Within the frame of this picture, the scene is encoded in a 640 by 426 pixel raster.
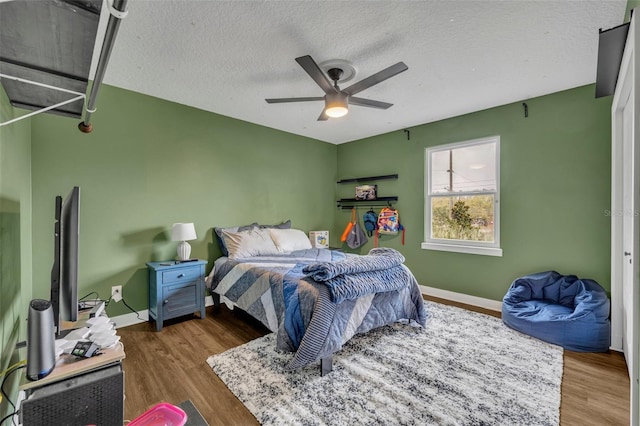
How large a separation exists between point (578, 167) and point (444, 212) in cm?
146

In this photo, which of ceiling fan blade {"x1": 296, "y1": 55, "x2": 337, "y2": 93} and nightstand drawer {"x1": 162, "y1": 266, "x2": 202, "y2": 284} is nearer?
ceiling fan blade {"x1": 296, "y1": 55, "x2": 337, "y2": 93}

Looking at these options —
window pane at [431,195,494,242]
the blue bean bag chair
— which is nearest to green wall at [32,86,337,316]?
window pane at [431,195,494,242]

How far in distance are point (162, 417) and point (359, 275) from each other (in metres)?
1.56

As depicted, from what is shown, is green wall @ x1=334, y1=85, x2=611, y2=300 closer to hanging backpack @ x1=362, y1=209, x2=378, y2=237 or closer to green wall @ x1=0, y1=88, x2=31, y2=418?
hanging backpack @ x1=362, y1=209, x2=378, y2=237

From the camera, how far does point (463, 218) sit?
3.76 m

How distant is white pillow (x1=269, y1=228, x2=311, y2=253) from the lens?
3.75 metres

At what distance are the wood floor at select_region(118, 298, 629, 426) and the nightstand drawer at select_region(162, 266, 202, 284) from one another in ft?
1.58

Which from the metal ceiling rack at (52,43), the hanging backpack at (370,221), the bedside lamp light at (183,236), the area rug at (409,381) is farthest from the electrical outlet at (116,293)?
the hanging backpack at (370,221)

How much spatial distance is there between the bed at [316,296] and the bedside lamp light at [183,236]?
410mm

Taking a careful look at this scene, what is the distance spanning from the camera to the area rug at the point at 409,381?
166 cm

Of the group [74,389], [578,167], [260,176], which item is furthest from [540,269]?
[74,389]

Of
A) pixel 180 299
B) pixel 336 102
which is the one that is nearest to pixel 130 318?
pixel 180 299

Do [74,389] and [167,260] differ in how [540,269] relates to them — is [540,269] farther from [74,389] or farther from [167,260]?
[167,260]

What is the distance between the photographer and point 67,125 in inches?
103
